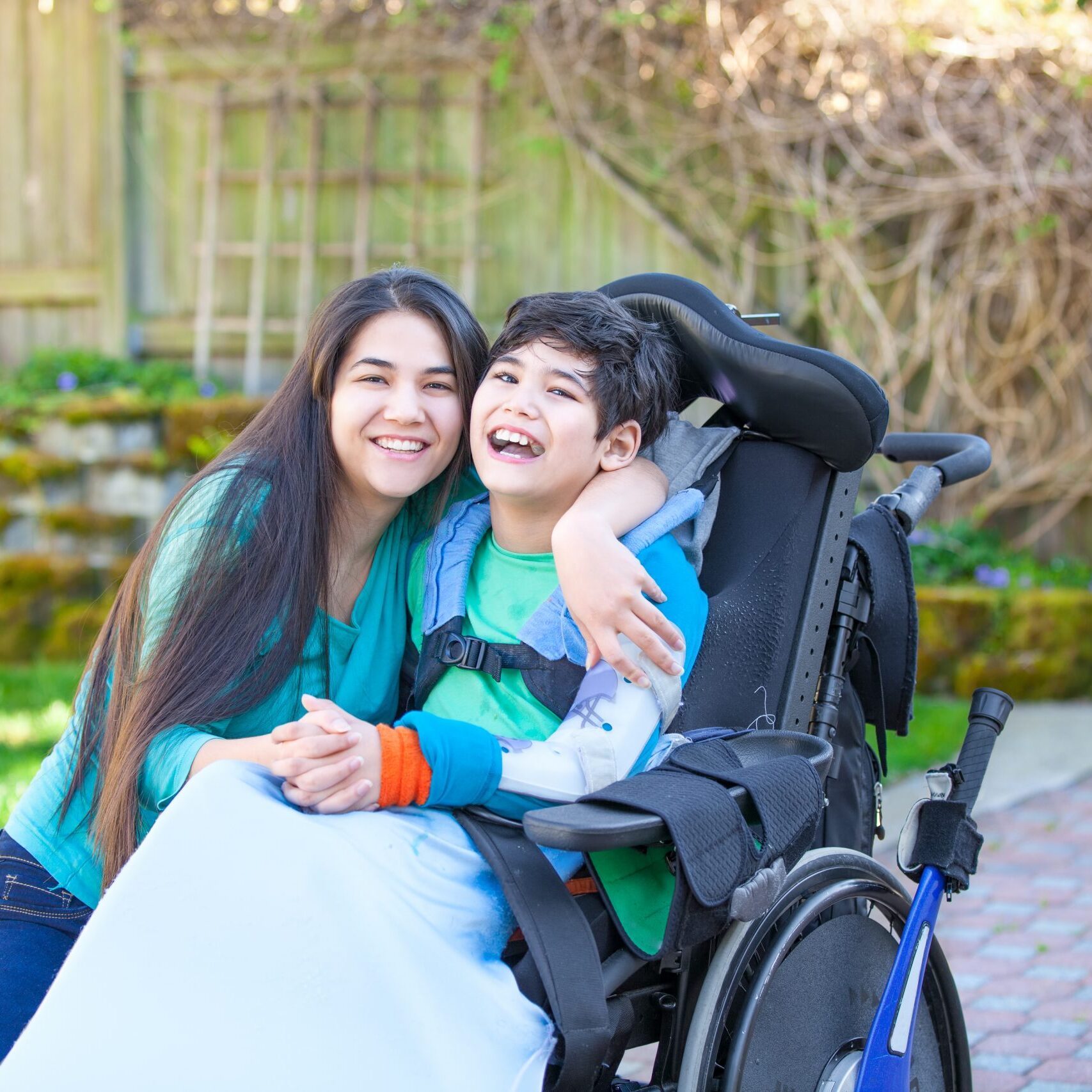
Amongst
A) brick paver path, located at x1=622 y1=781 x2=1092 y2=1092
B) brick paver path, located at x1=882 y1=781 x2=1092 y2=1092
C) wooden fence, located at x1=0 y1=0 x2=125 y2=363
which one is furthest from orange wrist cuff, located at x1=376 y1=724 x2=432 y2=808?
wooden fence, located at x1=0 y1=0 x2=125 y2=363

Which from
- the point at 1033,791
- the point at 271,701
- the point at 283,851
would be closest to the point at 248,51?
the point at 1033,791

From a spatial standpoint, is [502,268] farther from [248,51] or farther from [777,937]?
[777,937]

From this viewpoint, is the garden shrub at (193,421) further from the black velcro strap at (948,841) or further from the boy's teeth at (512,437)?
the black velcro strap at (948,841)

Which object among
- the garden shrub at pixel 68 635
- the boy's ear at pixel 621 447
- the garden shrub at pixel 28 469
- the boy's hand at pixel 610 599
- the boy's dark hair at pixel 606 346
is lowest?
the garden shrub at pixel 68 635

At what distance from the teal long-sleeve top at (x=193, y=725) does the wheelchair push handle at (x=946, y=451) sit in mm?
889

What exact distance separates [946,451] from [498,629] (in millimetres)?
942

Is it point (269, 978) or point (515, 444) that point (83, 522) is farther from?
point (269, 978)

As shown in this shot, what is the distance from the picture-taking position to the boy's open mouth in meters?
1.80

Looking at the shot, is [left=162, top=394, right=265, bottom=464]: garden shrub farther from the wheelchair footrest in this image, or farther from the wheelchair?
the wheelchair footrest

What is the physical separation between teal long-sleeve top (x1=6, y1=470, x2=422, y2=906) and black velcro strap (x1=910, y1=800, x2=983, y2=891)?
0.77m

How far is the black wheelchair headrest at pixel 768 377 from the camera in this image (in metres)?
1.81

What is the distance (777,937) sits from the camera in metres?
1.60

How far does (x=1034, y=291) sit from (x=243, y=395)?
352cm

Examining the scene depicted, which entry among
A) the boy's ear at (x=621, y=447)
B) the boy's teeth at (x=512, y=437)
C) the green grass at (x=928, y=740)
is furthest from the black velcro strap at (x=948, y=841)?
the green grass at (x=928, y=740)
